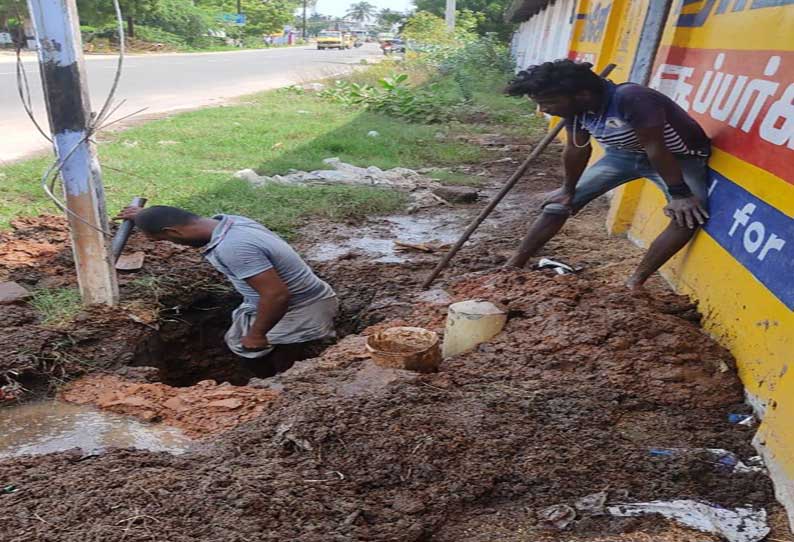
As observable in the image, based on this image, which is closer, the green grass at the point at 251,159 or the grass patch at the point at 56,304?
the grass patch at the point at 56,304

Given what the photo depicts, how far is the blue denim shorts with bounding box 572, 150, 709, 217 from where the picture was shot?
327 centimetres

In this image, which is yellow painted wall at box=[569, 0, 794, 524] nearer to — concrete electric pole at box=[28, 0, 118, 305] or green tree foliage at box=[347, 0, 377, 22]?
concrete electric pole at box=[28, 0, 118, 305]

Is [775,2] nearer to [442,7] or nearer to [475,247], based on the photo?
[475,247]

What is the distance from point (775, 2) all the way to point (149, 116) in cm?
1025

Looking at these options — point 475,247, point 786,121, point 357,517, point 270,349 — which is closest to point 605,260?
point 475,247

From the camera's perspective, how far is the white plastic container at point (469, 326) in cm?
312

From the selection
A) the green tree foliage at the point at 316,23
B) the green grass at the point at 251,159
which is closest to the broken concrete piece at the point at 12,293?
the green grass at the point at 251,159

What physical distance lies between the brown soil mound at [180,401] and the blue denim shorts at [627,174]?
7.95 ft

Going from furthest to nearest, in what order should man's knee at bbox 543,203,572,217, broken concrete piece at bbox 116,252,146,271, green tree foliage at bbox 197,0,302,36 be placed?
green tree foliage at bbox 197,0,302,36, broken concrete piece at bbox 116,252,146,271, man's knee at bbox 543,203,572,217

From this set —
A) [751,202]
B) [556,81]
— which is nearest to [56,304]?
[556,81]

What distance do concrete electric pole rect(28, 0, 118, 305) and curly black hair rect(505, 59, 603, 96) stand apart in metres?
2.23

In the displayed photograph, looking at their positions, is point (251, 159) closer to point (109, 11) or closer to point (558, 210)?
point (558, 210)

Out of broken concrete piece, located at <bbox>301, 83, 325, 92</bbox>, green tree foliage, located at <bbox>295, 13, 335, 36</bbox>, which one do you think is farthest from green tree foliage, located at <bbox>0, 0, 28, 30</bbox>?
green tree foliage, located at <bbox>295, 13, 335, 36</bbox>

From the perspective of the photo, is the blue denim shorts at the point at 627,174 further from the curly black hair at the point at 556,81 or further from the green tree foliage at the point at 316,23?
the green tree foliage at the point at 316,23
